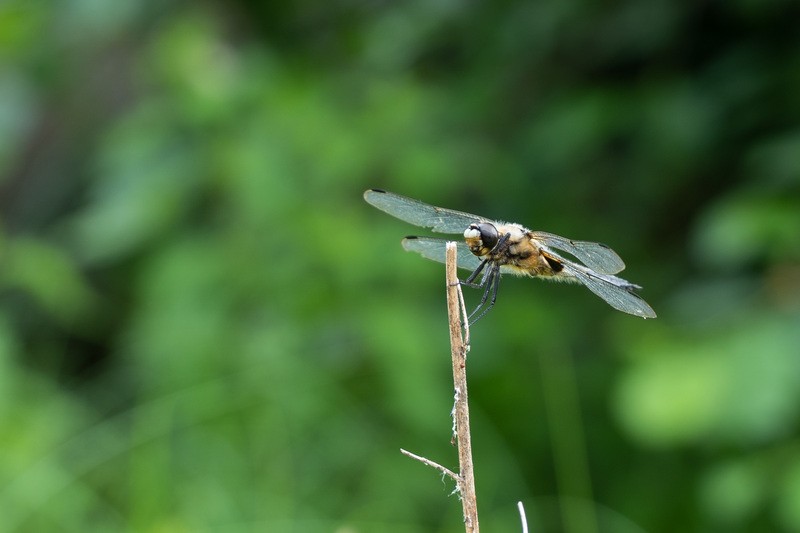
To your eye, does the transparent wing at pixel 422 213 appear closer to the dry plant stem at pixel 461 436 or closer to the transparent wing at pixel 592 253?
the transparent wing at pixel 592 253

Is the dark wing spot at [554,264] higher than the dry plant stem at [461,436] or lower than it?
higher

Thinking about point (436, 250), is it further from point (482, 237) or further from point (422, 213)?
point (482, 237)

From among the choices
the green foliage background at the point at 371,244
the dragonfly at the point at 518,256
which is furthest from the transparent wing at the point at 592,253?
the green foliage background at the point at 371,244

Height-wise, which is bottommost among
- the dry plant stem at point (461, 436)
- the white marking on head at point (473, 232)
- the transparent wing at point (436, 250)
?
the dry plant stem at point (461, 436)

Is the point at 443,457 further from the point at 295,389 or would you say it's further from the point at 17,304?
the point at 17,304

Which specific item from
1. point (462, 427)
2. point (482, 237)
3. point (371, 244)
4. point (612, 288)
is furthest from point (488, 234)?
point (371, 244)

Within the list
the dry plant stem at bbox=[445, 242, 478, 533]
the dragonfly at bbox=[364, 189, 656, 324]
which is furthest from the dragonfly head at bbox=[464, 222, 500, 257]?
the dry plant stem at bbox=[445, 242, 478, 533]

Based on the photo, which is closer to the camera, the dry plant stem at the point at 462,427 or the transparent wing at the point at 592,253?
the dry plant stem at the point at 462,427
